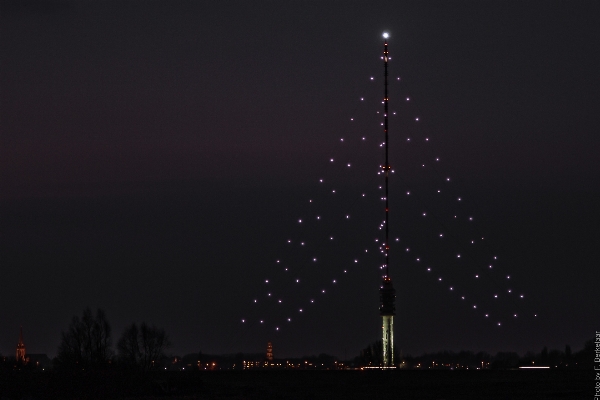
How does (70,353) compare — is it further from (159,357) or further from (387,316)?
(387,316)

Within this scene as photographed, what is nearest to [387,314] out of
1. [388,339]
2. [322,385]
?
[388,339]

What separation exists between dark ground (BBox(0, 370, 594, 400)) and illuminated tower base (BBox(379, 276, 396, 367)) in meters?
3.81

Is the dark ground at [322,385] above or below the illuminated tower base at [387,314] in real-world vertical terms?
below

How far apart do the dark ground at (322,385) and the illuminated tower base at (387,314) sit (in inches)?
150

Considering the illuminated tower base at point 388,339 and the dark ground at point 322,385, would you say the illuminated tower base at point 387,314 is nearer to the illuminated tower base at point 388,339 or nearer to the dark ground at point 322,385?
the illuminated tower base at point 388,339

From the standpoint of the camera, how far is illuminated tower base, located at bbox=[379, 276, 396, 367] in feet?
245

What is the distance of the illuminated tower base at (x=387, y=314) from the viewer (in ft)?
245

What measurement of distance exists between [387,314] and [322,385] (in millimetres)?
10220

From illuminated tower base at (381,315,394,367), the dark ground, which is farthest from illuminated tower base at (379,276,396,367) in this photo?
the dark ground

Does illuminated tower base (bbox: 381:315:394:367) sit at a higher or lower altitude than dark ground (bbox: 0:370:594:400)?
higher

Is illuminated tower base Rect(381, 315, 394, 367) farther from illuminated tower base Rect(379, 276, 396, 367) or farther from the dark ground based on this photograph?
the dark ground

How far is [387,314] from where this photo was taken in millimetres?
75188

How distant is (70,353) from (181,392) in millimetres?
38996

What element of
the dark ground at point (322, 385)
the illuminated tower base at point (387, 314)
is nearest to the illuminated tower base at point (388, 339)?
the illuminated tower base at point (387, 314)
